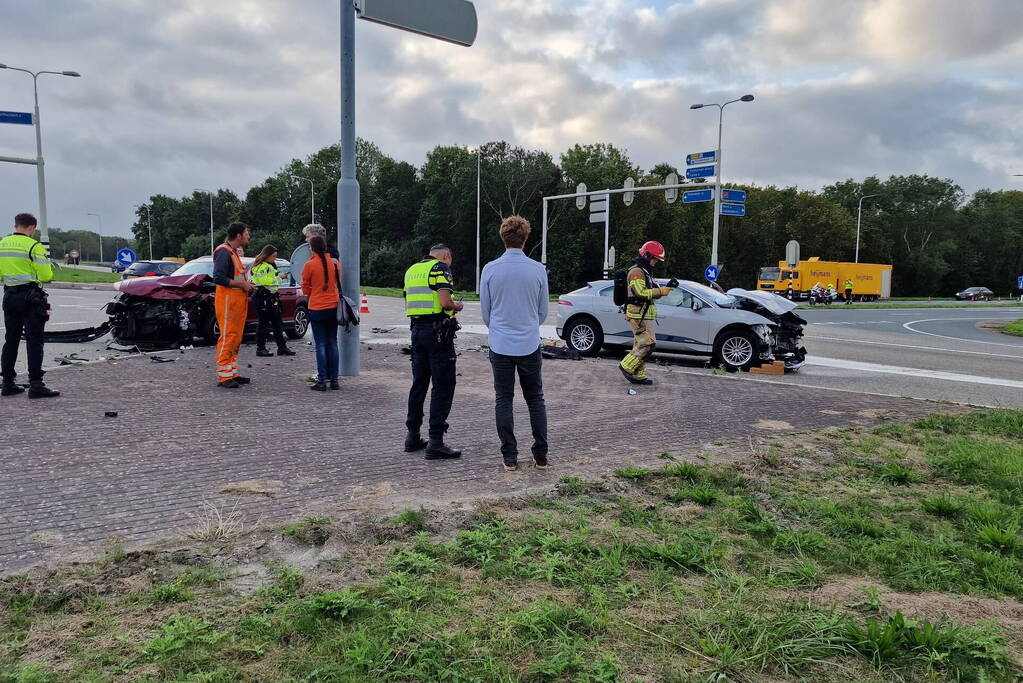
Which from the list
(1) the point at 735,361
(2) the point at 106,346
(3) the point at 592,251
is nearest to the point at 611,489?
(1) the point at 735,361

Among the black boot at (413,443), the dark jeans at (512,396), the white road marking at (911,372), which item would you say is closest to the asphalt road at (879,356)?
the white road marking at (911,372)

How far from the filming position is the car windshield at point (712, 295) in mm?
12008

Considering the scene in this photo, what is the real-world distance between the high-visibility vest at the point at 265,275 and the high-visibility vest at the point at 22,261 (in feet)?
13.9

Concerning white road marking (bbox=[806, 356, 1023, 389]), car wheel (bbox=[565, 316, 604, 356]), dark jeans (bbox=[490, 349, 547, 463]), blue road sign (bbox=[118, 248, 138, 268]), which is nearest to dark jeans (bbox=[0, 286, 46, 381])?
dark jeans (bbox=[490, 349, 547, 463])

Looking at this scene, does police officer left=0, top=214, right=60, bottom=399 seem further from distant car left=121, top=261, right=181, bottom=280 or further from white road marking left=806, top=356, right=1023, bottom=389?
distant car left=121, top=261, right=181, bottom=280

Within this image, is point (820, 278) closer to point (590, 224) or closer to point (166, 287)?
point (590, 224)

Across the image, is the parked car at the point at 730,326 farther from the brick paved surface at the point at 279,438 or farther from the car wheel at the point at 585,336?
the brick paved surface at the point at 279,438

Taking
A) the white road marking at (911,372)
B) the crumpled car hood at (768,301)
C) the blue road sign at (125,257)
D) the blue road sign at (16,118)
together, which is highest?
the blue road sign at (16,118)

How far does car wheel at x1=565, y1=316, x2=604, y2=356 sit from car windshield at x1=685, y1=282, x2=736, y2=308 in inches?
73.4

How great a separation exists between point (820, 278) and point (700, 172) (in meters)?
29.8

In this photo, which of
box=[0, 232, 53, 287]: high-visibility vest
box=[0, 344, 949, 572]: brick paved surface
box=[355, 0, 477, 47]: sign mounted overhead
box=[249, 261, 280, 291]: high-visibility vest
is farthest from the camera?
box=[249, 261, 280, 291]: high-visibility vest

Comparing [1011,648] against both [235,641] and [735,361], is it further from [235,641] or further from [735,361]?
[735,361]

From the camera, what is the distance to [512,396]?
5469mm

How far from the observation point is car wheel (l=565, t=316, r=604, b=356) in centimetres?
1328
